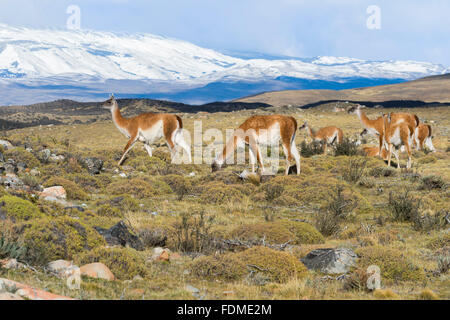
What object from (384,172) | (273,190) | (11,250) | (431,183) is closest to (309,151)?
(384,172)

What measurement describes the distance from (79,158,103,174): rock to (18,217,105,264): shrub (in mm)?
8918

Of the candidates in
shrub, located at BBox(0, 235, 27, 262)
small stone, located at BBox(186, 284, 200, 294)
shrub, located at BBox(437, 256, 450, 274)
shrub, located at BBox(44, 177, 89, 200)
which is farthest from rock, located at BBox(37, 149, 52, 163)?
shrub, located at BBox(437, 256, 450, 274)

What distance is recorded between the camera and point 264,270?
5.13 meters

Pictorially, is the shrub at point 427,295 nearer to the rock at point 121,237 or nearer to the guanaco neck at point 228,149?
the rock at point 121,237

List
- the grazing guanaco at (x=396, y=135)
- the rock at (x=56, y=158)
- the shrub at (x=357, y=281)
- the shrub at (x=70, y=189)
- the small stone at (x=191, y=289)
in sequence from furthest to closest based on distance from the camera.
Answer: the grazing guanaco at (x=396, y=135), the rock at (x=56, y=158), the shrub at (x=70, y=189), the shrub at (x=357, y=281), the small stone at (x=191, y=289)

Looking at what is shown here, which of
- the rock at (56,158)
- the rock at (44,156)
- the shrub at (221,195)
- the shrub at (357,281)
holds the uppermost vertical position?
the rock at (44,156)

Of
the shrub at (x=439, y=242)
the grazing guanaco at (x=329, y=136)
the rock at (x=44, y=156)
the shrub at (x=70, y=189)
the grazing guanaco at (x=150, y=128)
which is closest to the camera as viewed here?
the shrub at (x=439, y=242)

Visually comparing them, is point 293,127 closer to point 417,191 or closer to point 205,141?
point 417,191

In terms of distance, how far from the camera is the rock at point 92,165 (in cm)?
1447

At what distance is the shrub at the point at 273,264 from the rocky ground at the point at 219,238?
0.01 meters

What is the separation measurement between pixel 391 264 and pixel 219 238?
277cm

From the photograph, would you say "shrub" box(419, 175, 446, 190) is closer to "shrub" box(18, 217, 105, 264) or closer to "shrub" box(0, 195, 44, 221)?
"shrub" box(18, 217, 105, 264)

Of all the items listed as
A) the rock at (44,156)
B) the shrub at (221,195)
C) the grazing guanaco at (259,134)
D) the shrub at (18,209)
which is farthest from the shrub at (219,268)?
the rock at (44,156)
